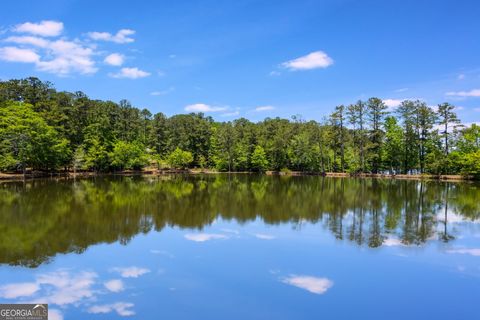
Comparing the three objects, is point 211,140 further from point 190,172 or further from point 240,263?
point 240,263

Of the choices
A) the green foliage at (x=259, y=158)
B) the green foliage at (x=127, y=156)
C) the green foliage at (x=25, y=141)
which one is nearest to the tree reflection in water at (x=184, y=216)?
the green foliage at (x=25, y=141)

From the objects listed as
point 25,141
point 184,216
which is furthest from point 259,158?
point 184,216

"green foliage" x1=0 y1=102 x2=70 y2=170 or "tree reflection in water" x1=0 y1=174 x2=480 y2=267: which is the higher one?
"green foliage" x1=0 y1=102 x2=70 y2=170

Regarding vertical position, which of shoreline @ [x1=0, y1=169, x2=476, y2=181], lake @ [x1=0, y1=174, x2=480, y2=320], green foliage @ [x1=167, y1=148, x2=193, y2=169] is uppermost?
green foliage @ [x1=167, y1=148, x2=193, y2=169]

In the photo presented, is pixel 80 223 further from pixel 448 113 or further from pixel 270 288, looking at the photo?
pixel 448 113

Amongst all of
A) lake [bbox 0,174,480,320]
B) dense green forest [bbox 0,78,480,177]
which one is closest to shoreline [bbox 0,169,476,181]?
dense green forest [bbox 0,78,480,177]

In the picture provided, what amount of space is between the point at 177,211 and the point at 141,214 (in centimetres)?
203

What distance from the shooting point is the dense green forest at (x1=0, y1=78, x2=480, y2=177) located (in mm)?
47491

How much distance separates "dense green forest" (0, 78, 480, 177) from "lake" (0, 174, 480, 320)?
28.9 meters

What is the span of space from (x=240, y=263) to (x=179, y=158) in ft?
189

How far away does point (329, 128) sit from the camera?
215ft

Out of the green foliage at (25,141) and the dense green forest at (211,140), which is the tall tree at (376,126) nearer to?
the dense green forest at (211,140)

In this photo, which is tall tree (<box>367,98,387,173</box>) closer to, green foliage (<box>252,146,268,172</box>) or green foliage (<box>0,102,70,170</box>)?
green foliage (<box>252,146,268,172</box>)

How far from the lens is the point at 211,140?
77.5 metres
